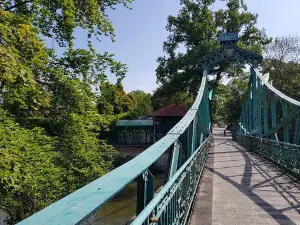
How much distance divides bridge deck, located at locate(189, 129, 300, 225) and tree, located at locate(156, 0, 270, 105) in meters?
24.7

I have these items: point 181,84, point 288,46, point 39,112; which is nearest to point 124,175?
point 39,112

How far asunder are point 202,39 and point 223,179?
29093 mm

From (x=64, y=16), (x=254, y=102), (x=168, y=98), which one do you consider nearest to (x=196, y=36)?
(x=168, y=98)

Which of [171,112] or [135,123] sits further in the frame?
[135,123]

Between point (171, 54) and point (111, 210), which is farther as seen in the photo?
point (171, 54)

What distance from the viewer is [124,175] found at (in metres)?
1.70

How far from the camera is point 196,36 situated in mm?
34938

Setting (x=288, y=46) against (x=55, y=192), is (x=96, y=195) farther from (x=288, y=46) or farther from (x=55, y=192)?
(x=288, y=46)

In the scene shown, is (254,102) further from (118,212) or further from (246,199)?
(246,199)

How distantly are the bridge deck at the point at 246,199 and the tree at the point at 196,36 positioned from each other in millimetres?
24714

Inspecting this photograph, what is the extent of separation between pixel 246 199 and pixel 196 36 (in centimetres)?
3078

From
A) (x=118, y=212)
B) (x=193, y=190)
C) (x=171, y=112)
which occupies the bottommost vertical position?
(x=118, y=212)

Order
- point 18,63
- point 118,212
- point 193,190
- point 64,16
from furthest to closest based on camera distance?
point 118,212 < point 64,16 < point 193,190 < point 18,63

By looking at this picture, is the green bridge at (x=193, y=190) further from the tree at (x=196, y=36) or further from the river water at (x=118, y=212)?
the tree at (x=196, y=36)
